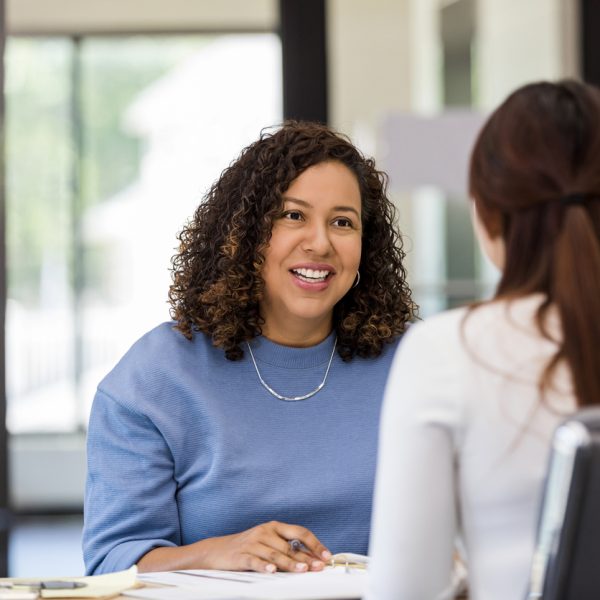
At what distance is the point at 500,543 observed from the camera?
1.28 m

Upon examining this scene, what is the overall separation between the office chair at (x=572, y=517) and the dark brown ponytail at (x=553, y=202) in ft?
0.44

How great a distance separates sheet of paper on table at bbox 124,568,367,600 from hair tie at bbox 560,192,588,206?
0.60 meters

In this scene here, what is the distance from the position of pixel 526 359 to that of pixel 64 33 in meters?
5.94

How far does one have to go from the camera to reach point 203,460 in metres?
1.99

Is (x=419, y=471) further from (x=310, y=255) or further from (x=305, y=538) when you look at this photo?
(x=310, y=255)

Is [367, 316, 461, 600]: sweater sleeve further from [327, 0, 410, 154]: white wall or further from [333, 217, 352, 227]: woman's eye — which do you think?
[327, 0, 410, 154]: white wall

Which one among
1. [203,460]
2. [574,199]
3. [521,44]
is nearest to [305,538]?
[203,460]

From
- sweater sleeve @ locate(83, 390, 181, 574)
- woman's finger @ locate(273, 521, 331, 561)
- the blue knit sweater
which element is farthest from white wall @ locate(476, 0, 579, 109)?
woman's finger @ locate(273, 521, 331, 561)

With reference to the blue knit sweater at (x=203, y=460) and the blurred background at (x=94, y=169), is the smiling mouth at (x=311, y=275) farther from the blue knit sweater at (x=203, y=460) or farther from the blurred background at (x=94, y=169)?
the blurred background at (x=94, y=169)

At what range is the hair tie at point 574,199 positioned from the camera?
1.27 meters

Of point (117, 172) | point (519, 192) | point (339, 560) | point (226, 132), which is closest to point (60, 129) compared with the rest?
point (117, 172)

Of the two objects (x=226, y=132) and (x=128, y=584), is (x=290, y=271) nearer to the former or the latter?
(x=128, y=584)

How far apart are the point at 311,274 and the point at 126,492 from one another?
1.67ft

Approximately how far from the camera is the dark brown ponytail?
4.10ft
